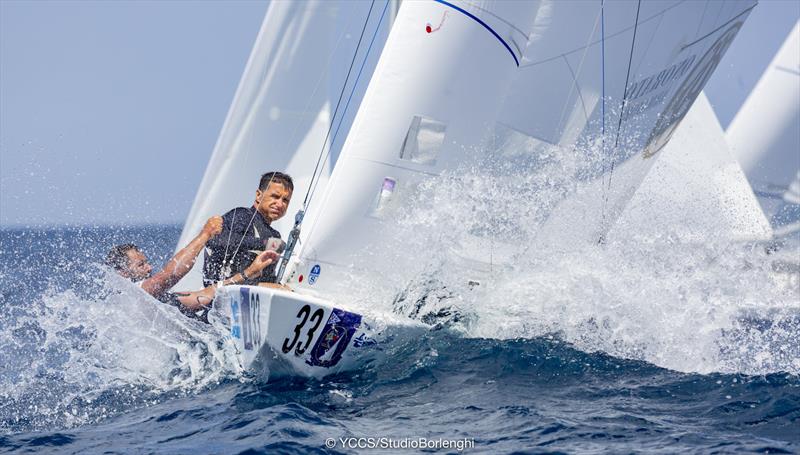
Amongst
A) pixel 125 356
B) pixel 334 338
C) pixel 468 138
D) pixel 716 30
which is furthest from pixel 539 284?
pixel 716 30

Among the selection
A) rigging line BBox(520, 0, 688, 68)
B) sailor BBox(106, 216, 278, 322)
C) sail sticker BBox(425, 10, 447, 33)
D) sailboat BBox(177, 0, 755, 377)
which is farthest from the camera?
rigging line BBox(520, 0, 688, 68)

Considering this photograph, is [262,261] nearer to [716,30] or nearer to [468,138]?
[468,138]

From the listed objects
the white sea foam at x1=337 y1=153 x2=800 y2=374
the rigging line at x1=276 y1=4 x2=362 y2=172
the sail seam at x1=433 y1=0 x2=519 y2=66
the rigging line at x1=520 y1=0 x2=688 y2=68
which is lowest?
the white sea foam at x1=337 y1=153 x2=800 y2=374

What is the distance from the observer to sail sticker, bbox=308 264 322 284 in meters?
4.93

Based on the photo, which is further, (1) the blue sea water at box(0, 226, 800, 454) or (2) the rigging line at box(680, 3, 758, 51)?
(2) the rigging line at box(680, 3, 758, 51)

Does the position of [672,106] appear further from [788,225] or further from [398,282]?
[788,225]

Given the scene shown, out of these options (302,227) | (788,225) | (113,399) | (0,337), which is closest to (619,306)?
(302,227)

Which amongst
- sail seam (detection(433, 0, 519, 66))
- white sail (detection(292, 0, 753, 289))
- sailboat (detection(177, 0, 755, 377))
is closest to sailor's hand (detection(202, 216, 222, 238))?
sailboat (detection(177, 0, 755, 377))

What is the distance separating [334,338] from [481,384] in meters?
0.80

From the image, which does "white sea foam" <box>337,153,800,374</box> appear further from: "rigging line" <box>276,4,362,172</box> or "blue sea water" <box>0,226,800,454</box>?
"rigging line" <box>276,4,362,172</box>

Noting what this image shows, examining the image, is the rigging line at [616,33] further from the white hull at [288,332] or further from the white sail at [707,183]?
the white sail at [707,183]

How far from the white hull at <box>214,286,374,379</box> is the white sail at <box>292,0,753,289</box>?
0.44m

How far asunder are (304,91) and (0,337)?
9.85 ft

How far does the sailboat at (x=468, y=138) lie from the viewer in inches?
183
